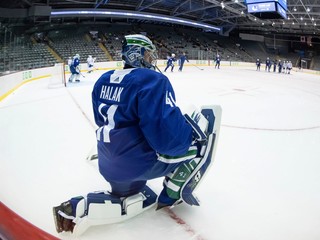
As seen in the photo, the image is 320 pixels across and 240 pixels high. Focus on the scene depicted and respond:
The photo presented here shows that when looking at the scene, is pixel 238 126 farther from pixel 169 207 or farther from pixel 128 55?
pixel 128 55

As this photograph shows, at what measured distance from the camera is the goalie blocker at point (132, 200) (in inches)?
58.7

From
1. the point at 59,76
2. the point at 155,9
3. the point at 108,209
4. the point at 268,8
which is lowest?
the point at 108,209

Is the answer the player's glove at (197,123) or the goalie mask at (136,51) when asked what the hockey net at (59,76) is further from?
the player's glove at (197,123)

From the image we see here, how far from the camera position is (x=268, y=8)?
458 inches

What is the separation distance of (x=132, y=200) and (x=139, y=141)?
0.43 metres

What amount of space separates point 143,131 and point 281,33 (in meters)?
45.0

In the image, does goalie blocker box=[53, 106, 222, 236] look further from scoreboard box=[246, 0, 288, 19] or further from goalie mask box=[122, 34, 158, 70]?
scoreboard box=[246, 0, 288, 19]

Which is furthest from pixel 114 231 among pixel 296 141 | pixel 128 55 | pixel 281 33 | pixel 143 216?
pixel 281 33

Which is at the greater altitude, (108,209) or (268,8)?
(268,8)

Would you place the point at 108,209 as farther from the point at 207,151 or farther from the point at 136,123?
the point at 207,151

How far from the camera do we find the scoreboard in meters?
11.6

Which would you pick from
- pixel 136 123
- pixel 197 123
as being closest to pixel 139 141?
pixel 136 123

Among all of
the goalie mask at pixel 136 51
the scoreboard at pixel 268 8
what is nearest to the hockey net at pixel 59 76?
the goalie mask at pixel 136 51

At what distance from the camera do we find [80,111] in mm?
5016
